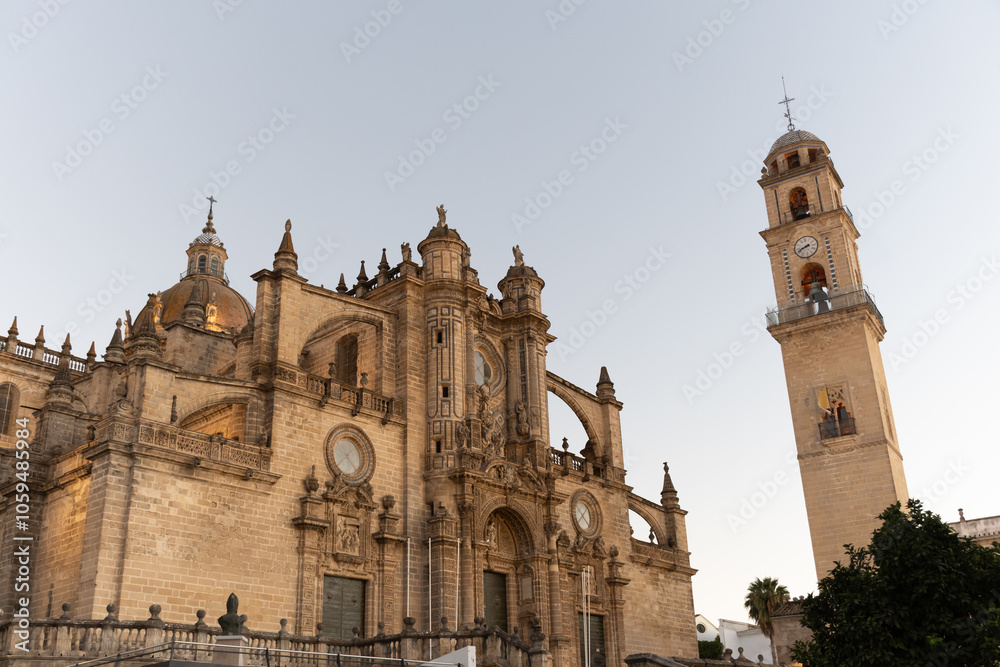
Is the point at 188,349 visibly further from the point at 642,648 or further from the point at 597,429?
the point at 642,648

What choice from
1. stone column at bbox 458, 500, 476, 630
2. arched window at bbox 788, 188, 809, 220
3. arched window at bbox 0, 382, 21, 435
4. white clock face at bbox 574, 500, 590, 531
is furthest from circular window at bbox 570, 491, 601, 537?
arched window at bbox 0, 382, 21, 435

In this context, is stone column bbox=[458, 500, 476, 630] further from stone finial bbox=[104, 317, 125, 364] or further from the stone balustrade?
stone finial bbox=[104, 317, 125, 364]

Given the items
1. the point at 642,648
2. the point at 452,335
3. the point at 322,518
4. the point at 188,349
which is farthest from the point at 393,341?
the point at 642,648

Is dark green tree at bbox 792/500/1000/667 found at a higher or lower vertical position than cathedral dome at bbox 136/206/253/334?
lower

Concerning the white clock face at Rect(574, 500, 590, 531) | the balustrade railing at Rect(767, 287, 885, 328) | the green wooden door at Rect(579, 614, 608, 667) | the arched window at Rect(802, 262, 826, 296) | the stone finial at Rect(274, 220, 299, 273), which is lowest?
the green wooden door at Rect(579, 614, 608, 667)

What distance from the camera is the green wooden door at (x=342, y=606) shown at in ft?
76.7

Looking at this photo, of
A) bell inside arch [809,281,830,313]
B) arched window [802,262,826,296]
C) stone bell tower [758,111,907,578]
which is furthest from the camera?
arched window [802,262,826,296]

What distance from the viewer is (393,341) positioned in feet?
94.0

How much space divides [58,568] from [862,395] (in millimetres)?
29239

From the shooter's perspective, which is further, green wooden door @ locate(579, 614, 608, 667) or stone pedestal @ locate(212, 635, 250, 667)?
green wooden door @ locate(579, 614, 608, 667)

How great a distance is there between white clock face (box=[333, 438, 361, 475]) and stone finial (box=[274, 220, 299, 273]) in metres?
5.18

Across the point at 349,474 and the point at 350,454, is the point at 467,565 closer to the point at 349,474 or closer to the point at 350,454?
the point at 349,474

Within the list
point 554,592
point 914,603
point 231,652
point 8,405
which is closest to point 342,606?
point 554,592

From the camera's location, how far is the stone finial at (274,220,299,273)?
1027 inches
